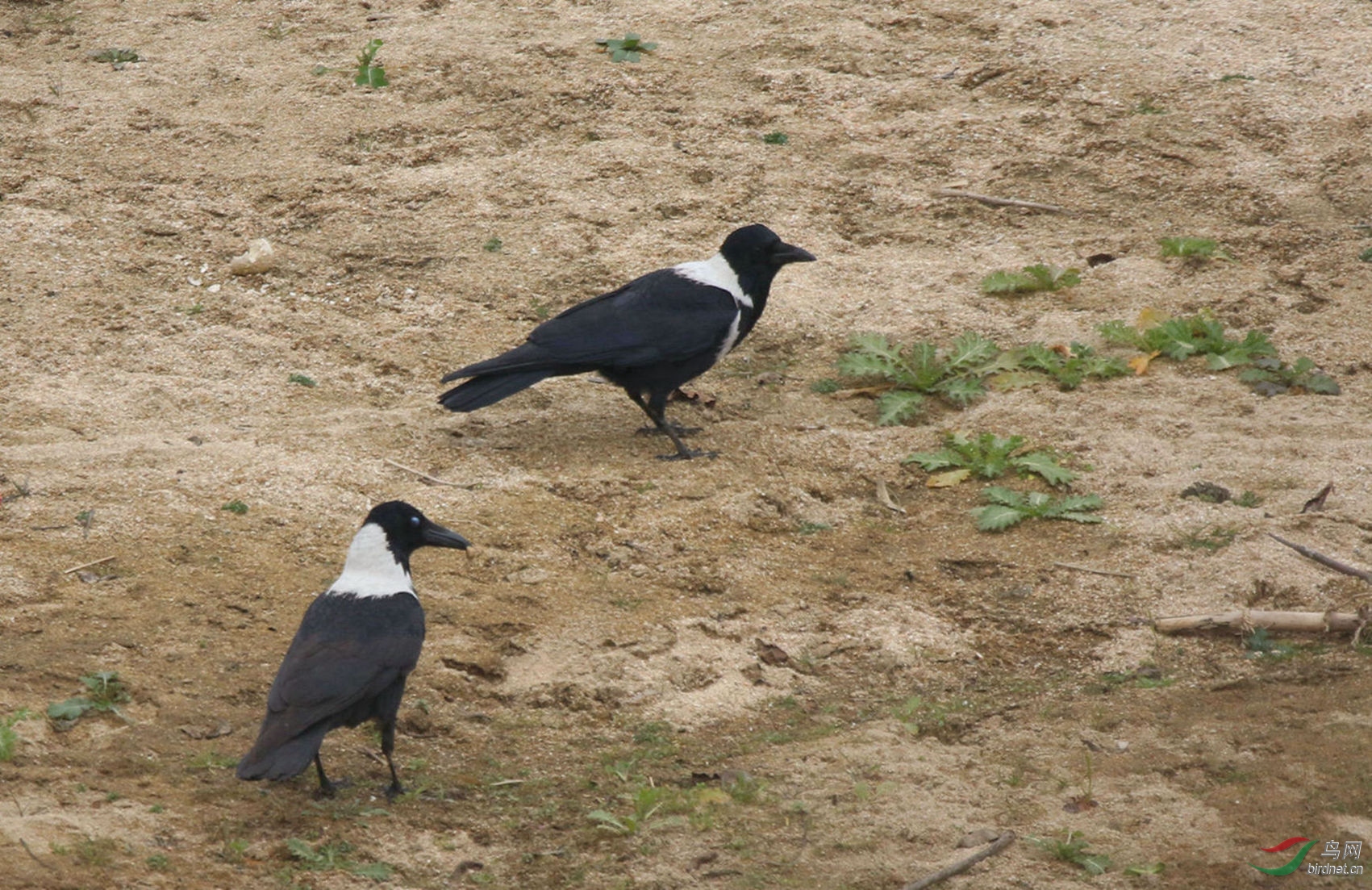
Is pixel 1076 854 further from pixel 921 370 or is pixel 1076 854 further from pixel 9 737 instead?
pixel 921 370

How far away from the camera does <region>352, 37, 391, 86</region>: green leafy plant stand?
31.1 ft

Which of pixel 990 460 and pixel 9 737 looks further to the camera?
pixel 990 460

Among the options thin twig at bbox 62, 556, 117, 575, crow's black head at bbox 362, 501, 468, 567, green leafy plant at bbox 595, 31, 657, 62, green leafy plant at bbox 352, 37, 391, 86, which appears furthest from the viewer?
green leafy plant at bbox 595, 31, 657, 62

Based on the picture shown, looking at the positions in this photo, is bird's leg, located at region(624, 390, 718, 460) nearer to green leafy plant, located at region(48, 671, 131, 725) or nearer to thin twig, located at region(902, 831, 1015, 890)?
green leafy plant, located at region(48, 671, 131, 725)

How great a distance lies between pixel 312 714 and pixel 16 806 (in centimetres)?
82

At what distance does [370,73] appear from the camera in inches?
377

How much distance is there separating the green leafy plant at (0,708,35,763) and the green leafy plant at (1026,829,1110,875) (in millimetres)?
2930

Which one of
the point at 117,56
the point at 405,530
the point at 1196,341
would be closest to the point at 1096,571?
the point at 1196,341

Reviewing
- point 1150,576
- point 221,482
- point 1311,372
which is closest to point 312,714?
point 221,482

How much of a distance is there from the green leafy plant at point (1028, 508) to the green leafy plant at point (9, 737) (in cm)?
367

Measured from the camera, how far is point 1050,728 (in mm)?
4781

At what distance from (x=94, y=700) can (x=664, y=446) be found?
9.61 ft
